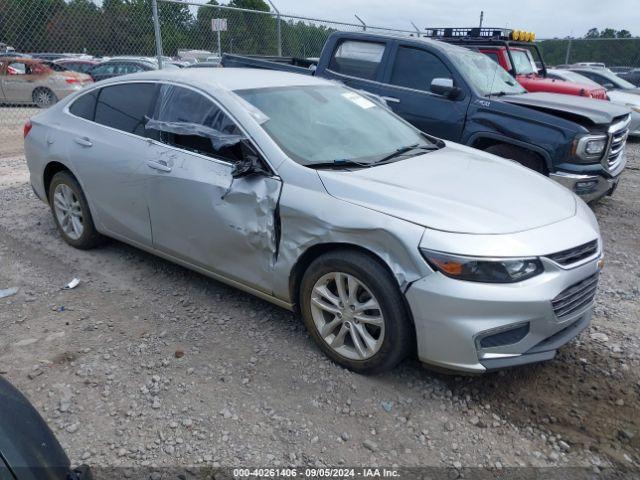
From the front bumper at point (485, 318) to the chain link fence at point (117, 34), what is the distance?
8.30 meters

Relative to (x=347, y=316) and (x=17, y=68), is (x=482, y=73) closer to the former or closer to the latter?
(x=347, y=316)

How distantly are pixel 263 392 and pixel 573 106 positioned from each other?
4824 mm

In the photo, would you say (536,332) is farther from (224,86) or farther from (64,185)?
(64,185)

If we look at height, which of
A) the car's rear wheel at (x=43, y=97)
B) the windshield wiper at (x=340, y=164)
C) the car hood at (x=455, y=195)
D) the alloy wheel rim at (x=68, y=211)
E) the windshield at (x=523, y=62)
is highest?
the windshield at (x=523, y=62)

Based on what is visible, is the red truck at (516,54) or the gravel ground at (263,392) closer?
the gravel ground at (263,392)

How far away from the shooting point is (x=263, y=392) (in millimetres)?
2967

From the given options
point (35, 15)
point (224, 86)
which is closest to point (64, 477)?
point (224, 86)

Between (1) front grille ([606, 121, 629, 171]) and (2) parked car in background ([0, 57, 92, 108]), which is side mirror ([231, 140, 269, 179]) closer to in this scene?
(1) front grille ([606, 121, 629, 171])

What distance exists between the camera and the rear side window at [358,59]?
22.2 feet

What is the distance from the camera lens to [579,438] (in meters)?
2.67

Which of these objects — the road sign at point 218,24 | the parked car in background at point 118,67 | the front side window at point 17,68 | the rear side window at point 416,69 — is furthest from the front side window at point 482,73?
the parked car in background at point 118,67

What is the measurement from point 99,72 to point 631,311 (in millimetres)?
18307

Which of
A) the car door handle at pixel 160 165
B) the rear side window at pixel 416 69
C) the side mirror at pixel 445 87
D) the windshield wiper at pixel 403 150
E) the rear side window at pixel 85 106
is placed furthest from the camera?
the rear side window at pixel 416 69

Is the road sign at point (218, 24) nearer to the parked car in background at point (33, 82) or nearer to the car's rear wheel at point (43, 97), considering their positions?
the parked car in background at point (33, 82)
